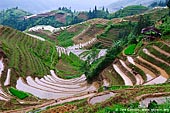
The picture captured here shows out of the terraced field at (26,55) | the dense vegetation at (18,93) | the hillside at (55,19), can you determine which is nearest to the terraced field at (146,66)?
the dense vegetation at (18,93)

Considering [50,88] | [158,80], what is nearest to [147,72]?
[158,80]

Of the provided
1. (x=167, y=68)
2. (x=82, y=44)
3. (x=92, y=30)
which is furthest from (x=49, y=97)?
(x=92, y=30)

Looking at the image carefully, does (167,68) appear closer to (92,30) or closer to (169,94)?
(169,94)

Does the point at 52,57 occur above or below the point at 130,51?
below

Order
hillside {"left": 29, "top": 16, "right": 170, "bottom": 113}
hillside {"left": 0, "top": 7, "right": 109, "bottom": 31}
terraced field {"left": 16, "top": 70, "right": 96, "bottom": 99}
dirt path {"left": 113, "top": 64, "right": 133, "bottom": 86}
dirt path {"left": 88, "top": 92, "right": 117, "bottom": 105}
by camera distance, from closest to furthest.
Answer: dirt path {"left": 88, "top": 92, "right": 117, "bottom": 105}
hillside {"left": 29, "top": 16, "right": 170, "bottom": 113}
dirt path {"left": 113, "top": 64, "right": 133, "bottom": 86}
terraced field {"left": 16, "top": 70, "right": 96, "bottom": 99}
hillside {"left": 0, "top": 7, "right": 109, "bottom": 31}

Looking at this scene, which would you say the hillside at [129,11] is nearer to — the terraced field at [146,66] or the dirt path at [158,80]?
the terraced field at [146,66]

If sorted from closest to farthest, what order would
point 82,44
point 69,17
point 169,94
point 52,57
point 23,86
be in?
point 169,94 < point 23,86 < point 52,57 < point 82,44 < point 69,17

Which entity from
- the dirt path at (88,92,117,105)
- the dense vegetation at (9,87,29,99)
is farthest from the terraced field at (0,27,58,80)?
the dirt path at (88,92,117,105)

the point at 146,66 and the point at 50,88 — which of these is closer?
the point at 146,66

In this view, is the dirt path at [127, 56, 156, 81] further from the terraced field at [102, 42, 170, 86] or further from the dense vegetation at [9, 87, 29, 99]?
the dense vegetation at [9, 87, 29, 99]

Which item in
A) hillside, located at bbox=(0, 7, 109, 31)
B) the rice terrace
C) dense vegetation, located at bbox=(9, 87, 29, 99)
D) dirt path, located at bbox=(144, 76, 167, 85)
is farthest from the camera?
hillside, located at bbox=(0, 7, 109, 31)

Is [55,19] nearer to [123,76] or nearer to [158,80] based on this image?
[123,76]
